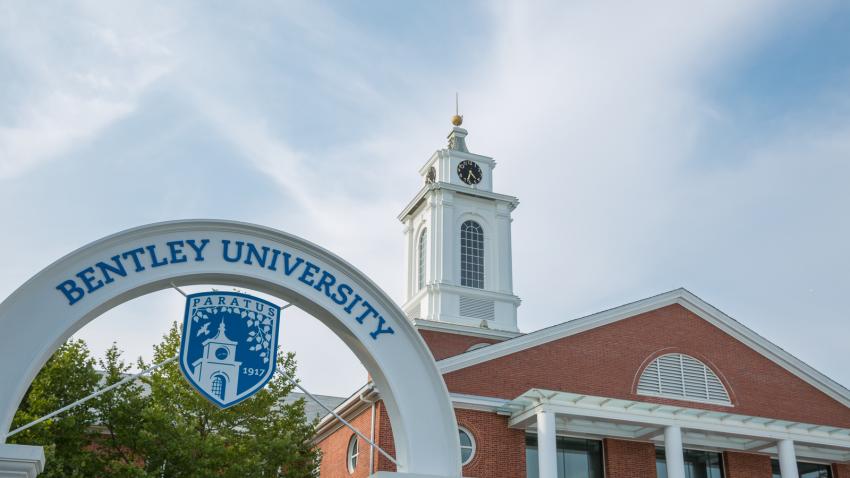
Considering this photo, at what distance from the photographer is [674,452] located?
74.9ft

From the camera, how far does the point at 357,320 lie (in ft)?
37.4

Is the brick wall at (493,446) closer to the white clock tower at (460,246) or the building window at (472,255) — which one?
the white clock tower at (460,246)

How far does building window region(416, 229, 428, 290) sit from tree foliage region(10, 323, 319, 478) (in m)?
12.4

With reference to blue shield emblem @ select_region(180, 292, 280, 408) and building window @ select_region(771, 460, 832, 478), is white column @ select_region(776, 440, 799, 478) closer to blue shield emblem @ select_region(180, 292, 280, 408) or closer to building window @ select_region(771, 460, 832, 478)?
building window @ select_region(771, 460, 832, 478)

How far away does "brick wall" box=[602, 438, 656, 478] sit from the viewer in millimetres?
23906

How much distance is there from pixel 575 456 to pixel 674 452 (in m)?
2.62

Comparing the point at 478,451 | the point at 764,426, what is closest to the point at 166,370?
A: the point at 478,451

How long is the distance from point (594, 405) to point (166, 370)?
10865 mm

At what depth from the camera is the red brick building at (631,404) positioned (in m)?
23.0

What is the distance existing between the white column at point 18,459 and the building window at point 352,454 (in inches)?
664

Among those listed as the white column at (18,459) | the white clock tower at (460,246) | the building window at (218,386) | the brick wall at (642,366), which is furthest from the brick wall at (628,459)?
the white column at (18,459)

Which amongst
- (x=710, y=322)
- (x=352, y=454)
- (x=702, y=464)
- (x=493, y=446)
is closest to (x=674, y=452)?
(x=702, y=464)

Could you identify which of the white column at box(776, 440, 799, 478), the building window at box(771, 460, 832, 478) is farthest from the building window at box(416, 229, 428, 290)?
the white column at box(776, 440, 799, 478)

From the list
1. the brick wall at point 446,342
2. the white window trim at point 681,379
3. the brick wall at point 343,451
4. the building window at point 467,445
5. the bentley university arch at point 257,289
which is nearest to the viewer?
the bentley university arch at point 257,289
